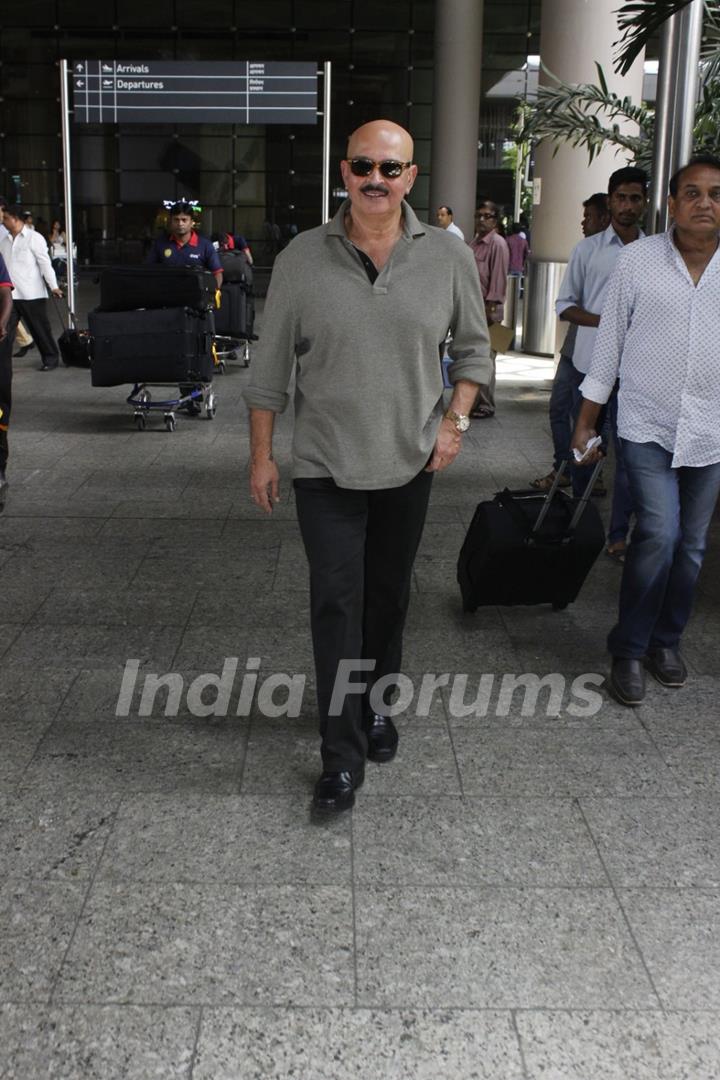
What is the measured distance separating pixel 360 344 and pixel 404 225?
41cm

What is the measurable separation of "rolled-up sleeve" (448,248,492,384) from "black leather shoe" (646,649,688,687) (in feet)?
5.49

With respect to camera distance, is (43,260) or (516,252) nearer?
(43,260)

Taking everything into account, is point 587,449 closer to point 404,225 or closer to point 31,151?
point 404,225

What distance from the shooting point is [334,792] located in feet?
12.7

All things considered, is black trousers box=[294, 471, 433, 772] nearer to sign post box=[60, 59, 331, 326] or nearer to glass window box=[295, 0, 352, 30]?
sign post box=[60, 59, 331, 326]

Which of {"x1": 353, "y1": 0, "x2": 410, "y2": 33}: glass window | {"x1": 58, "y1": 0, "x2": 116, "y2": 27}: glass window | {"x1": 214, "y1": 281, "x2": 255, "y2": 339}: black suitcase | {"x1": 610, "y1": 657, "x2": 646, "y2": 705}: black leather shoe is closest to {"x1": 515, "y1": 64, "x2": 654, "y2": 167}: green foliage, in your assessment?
{"x1": 214, "y1": 281, "x2": 255, "y2": 339}: black suitcase

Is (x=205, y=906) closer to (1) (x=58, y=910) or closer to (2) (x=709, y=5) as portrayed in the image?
(1) (x=58, y=910)

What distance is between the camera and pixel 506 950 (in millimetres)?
3158

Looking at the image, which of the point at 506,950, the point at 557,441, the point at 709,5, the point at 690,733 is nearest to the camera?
the point at 506,950

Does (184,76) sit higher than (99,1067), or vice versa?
(184,76)

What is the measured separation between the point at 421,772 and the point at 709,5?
5.38 meters

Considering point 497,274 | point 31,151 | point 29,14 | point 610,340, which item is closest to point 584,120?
point 497,274

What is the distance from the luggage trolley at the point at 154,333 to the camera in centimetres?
1027

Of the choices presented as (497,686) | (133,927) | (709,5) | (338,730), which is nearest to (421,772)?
(338,730)
